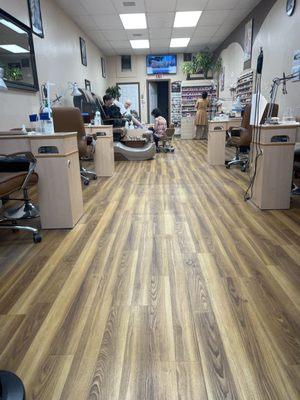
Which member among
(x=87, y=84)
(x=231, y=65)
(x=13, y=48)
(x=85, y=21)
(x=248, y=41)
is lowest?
(x=87, y=84)

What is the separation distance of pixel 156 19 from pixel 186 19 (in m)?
0.73

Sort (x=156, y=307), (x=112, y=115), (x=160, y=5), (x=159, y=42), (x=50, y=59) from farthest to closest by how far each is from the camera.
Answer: (x=159, y=42)
(x=112, y=115)
(x=160, y=5)
(x=50, y=59)
(x=156, y=307)

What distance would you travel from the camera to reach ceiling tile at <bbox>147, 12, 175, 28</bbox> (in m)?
6.79

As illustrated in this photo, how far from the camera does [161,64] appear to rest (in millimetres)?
11180

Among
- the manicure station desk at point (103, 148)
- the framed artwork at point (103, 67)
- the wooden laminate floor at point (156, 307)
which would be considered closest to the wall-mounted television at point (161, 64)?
the framed artwork at point (103, 67)

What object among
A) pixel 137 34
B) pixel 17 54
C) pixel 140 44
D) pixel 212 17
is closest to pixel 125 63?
pixel 140 44

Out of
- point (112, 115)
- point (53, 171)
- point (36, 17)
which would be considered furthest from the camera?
point (112, 115)

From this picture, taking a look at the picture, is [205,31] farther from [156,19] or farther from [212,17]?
[156,19]

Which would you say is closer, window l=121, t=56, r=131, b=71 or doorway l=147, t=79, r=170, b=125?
window l=121, t=56, r=131, b=71

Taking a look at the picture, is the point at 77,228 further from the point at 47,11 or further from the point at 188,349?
the point at 47,11

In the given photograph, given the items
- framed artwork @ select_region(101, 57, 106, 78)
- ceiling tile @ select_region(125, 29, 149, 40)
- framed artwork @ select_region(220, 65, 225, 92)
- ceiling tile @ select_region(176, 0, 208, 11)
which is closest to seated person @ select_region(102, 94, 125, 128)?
ceiling tile @ select_region(176, 0, 208, 11)

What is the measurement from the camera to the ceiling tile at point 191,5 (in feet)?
19.9

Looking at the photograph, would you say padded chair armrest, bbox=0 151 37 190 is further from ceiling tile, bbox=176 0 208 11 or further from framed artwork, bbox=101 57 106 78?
framed artwork, bbox=101 57 106 78

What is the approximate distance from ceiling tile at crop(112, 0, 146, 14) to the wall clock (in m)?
2.73
